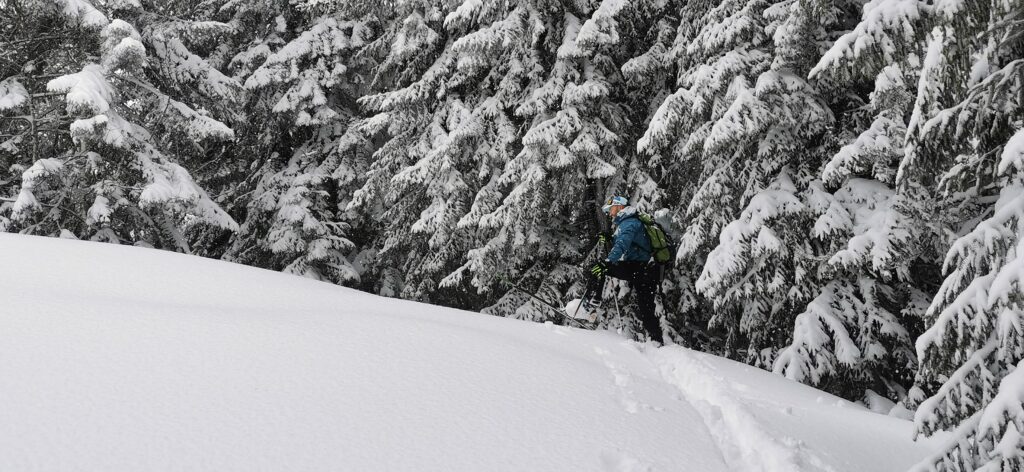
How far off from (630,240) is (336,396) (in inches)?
198

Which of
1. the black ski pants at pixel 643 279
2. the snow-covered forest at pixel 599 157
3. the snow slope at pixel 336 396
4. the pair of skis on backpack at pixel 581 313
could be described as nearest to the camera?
the snow slope at pixel 336 396

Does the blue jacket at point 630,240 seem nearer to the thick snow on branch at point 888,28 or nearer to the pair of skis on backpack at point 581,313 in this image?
the pair of skis on backpack at point 581,313

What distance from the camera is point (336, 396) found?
11.4 feet

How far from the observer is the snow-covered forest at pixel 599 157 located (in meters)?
3.38

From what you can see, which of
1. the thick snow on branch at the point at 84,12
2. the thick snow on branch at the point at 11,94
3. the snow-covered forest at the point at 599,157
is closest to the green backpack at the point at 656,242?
the snow-covered forest at the point at 599,157

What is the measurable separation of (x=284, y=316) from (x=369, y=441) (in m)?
2.29

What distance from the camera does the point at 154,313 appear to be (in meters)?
4.41

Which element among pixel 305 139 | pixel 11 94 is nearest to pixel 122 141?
pixel 11 94

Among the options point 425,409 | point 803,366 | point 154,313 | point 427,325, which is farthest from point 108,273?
point 803,366

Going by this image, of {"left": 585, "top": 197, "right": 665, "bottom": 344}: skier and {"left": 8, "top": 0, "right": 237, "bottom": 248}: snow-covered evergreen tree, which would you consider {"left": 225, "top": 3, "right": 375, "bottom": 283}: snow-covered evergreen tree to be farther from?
{"left": 585, "top": 197, "right": 665, "bottom": 344}: skier

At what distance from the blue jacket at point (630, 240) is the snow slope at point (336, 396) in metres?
1.98

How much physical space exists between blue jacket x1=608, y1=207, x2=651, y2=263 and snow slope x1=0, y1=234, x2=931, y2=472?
1.98m

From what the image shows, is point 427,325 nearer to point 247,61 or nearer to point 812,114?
point 812,114

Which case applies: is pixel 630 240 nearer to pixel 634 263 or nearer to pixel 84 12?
pixel 634 263
